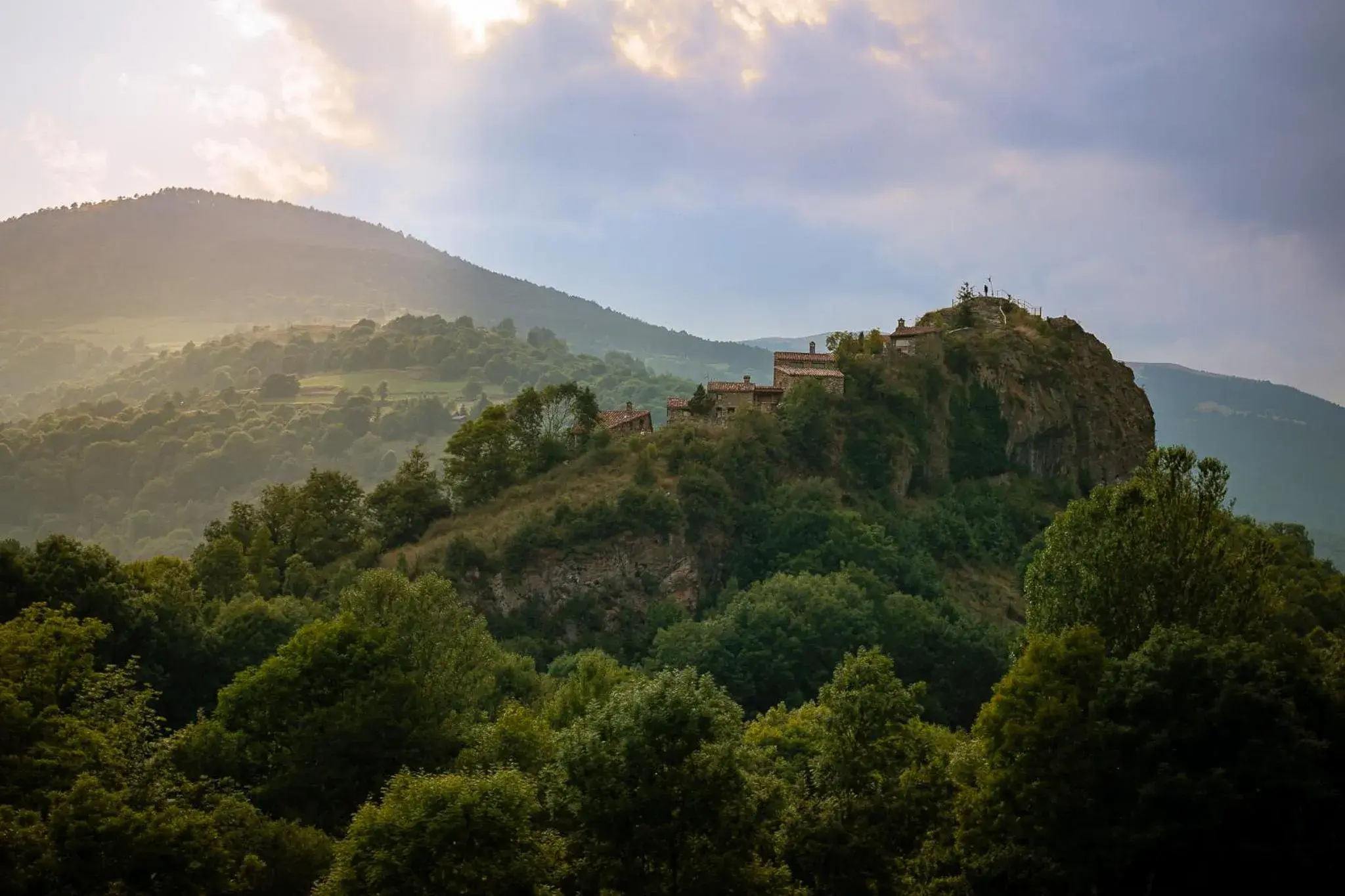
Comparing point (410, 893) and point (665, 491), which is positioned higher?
point (665, 491)

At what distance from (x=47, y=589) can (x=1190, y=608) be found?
41.6 metres

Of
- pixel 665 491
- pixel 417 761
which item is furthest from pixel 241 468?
pixel 417 761

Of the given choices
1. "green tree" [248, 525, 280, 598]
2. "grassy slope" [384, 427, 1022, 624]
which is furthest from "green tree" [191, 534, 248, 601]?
"grassy slope" [384, 427, 1022, 624]

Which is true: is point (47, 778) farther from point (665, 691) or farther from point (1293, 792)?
point (1293, 792)

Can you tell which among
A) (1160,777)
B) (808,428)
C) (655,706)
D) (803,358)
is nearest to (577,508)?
(808,428)

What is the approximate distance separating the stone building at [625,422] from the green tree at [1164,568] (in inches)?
1629

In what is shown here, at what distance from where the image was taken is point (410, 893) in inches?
976

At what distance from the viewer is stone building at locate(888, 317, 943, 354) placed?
84312mm

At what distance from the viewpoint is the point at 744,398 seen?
79375 mm

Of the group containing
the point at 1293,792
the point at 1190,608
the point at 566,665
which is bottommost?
the point at 566,665

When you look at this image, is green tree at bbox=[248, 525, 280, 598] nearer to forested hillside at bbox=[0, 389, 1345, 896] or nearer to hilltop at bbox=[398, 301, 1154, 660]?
hilltop at bbox=[398, 301, 1154, 660]

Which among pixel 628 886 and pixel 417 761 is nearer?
pixel 628 886

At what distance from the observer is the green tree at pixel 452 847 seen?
2491 centimetres

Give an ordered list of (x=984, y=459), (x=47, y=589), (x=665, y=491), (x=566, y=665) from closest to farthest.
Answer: (x=47, y=589)
(x=566, y=665)
(x=665, y=491)
(x=984, y=459)
